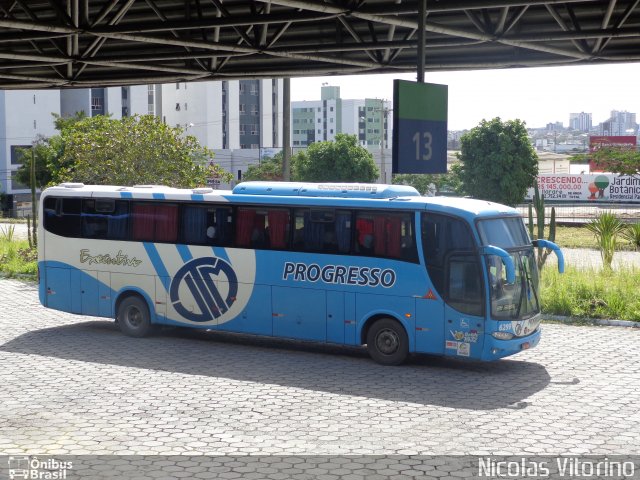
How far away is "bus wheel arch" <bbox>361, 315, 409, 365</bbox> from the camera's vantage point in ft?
49.8

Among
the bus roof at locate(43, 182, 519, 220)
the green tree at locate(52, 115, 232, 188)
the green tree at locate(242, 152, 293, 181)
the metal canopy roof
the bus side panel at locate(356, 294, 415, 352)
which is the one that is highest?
the metal canopy roof

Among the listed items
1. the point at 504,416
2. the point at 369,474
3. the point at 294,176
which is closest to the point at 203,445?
the point at 369,474

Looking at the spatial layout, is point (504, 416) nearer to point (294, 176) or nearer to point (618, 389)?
point (618, 389)

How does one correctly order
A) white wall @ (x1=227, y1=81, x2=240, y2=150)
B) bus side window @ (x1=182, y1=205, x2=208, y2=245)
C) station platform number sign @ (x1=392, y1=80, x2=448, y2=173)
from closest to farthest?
station platform number sign @ (x1=392, y1=80, x2=448, y2=173) → bus side window @ (x1=182, y1=205, x2=208, y2=245) → white wall @ (x1=227, y1=81, x2=240, y2=150)

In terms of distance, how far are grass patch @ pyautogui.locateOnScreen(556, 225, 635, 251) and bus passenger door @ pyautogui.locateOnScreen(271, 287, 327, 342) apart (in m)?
23.2

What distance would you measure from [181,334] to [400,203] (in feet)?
19.1

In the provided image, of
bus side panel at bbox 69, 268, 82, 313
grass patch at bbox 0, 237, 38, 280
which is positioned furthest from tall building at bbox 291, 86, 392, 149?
bus side panel at bbox 69, 268, 82, 313

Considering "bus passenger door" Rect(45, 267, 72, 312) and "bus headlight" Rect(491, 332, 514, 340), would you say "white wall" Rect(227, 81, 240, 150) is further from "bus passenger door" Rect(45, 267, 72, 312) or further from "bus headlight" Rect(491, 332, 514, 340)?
"bus headlight" Rect(491, 332, 514, 340)

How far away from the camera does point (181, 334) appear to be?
61.2ft

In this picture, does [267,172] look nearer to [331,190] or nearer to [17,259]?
[17,259]

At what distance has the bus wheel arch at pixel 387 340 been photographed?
15.2 meters

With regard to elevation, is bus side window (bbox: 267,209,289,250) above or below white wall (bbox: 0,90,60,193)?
below

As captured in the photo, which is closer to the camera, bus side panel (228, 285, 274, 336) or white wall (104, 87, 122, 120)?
bus side panel (228, 285, 274, 336)

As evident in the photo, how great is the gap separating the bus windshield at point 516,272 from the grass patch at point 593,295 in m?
5.15
